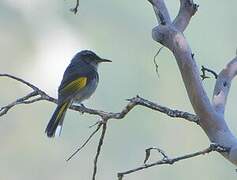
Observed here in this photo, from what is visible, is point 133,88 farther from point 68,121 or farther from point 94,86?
point 94,86

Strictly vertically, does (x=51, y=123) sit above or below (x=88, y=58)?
below

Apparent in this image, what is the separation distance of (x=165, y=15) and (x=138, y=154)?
10.3 ft

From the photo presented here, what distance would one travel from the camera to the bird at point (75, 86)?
2.60m

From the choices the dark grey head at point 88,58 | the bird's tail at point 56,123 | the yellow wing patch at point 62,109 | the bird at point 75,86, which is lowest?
the bird's tail at point 56,123

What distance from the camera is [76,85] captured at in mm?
2982

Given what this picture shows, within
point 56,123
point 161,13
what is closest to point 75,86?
point 56,123

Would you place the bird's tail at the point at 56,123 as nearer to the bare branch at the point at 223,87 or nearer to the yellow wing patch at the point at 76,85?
the yellow wing patch at the point at 76,85

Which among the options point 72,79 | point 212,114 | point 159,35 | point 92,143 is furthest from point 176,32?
point 92,143

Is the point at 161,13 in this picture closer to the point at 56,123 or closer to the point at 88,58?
the point at 56,123

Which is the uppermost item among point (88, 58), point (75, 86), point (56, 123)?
point (88, 58)

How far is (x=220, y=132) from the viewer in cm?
167

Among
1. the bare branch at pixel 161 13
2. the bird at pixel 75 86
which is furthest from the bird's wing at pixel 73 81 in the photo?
the bare branch at pixel 161 13

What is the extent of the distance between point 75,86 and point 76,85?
16 millimetres

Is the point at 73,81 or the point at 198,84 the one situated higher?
the point at 73,81
